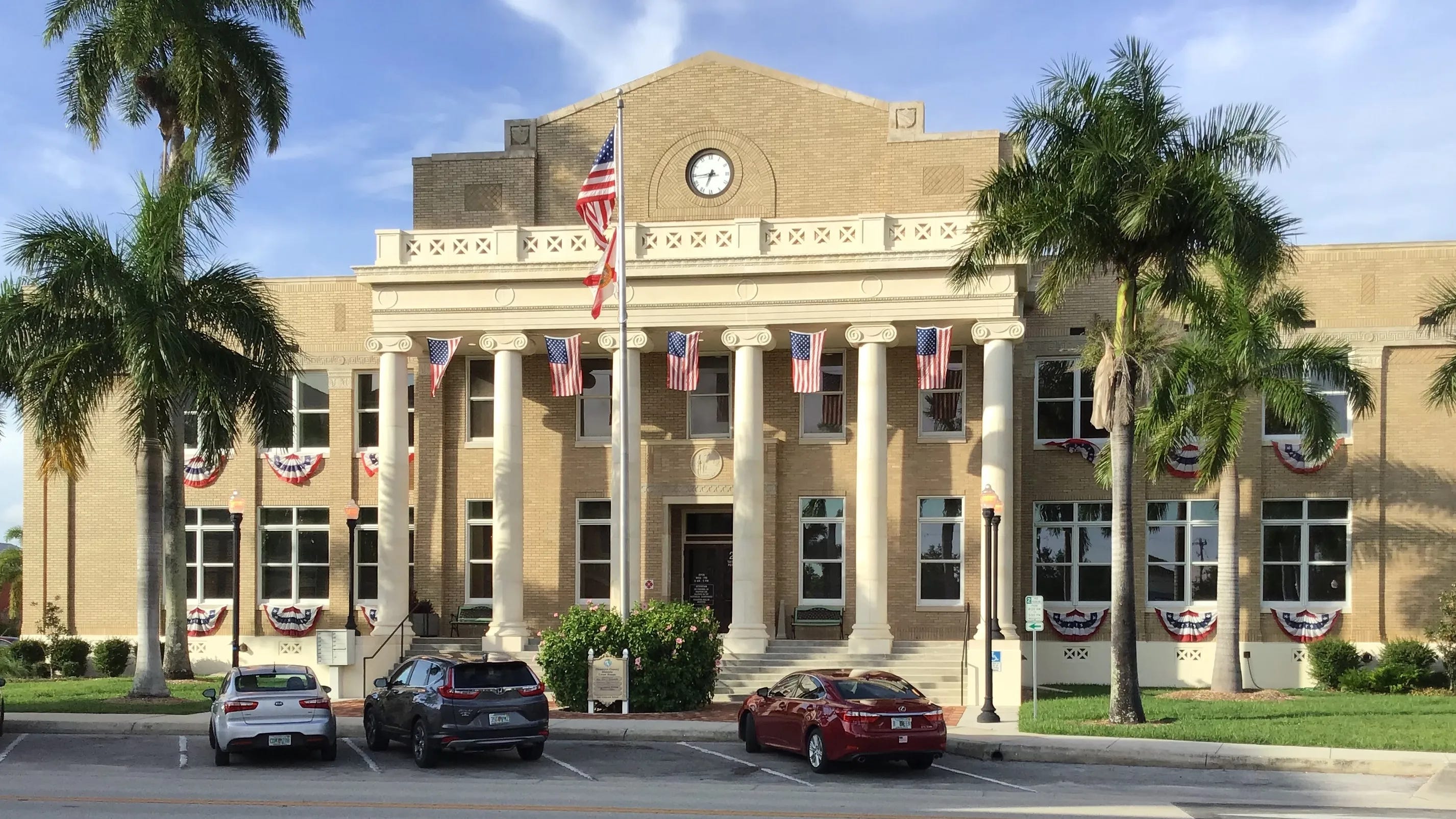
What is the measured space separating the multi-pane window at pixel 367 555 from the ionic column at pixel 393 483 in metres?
4.12

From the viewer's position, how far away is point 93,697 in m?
28.8

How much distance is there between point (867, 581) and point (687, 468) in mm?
5552

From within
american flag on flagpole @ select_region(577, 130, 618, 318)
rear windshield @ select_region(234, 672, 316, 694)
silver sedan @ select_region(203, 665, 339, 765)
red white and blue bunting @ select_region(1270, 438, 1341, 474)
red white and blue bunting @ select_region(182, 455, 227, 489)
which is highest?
american flag on flagpole @ select_region(577, 130, 618, 318)

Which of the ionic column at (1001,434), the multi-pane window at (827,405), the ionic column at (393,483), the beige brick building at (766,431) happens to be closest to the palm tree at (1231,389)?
the ionic column at (1001,434)

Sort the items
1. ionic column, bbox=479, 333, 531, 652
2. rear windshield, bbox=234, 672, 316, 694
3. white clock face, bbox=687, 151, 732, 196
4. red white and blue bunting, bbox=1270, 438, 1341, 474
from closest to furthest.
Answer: rear windshield, bbox=234, 672, 316, 694, ionic column, bbox=479, 333, 531, 652, red white and blue bunting, bbox=1270, 438, 1341, 474, white clock face, bbox=687, 151, 732, 196

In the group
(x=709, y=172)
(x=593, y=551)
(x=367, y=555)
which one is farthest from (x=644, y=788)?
(x=367, y=555)

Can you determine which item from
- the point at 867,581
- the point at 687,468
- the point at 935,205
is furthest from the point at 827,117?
the point at 867,581

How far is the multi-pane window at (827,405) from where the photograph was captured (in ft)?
111

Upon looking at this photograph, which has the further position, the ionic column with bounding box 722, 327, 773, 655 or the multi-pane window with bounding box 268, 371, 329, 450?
the multi-pane window with bounding box 268, 371, 329, 450

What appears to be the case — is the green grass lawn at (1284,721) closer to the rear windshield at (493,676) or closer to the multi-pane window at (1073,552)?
the multi-pane window at (1073,552)

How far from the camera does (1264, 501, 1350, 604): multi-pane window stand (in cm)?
3328

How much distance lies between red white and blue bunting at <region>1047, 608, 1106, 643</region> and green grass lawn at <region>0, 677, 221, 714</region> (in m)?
18.3

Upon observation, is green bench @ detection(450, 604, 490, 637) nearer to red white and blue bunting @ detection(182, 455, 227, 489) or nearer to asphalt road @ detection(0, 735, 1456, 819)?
red white and blue bunting @ detection(182, 455, 227, 489)

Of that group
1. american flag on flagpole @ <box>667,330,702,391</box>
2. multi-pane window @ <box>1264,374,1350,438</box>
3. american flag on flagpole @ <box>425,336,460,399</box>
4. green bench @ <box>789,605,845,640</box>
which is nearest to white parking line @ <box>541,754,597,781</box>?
american flag on flagpole @ <box>667,330,702,391</box>
